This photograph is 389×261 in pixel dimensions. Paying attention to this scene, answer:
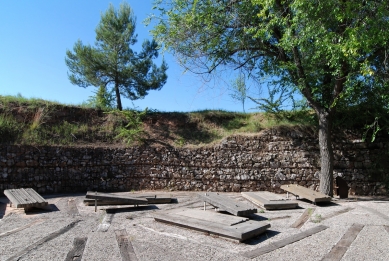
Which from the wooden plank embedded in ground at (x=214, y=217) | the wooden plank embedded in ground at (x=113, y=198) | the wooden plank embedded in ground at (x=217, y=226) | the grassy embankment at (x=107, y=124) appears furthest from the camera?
the grassy embankment at (x=107, y=124)

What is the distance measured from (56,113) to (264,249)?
36.4 feet

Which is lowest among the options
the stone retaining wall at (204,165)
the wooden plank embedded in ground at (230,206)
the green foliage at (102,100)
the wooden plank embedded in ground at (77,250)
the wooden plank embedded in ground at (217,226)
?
the wooden plank embedded in ground at (77,250)

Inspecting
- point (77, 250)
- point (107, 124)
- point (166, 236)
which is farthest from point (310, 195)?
point (107, 124)

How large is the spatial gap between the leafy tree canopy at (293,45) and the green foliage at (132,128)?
12.1ft

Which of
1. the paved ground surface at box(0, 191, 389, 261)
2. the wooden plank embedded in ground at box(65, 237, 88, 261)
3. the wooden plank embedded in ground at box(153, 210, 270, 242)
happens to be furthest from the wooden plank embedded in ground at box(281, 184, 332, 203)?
the wooden plank embedded in ground at box(65, 237, 88, 261)

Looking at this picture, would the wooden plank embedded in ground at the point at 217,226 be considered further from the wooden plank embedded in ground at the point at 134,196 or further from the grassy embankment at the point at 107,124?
the grassy embankment at the point at 107,124

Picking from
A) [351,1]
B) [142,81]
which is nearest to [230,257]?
[351,1]

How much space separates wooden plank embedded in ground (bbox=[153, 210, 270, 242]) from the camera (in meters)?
5.15

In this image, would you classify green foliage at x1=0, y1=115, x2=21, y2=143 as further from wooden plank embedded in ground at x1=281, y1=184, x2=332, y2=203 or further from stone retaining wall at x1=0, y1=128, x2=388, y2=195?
wooden plank embedded in ground at x1=281, y1=184, x2=332, y2=203

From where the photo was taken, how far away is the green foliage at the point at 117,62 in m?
14.7

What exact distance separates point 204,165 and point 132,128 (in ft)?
12.3

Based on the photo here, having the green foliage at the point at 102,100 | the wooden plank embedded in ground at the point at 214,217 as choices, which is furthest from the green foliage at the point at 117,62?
the wooden plank embedded in ground at the point at 214,217

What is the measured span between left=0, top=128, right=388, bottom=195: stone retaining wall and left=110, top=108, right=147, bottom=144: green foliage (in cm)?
63

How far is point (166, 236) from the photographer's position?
5504 millimetres
